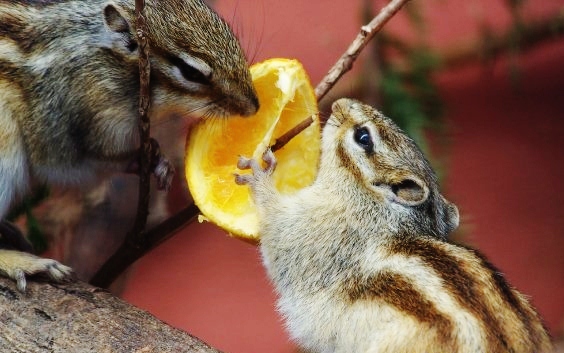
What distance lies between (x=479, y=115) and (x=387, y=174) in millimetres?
1752

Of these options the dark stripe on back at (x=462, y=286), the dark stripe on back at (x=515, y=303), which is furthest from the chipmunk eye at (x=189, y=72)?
the dark stripe on back at (x=515, y=303)

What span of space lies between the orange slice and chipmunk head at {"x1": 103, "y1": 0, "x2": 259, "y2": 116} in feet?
0.17

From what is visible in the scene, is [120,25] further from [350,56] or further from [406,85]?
[406,85]

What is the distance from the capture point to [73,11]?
2.30 metres

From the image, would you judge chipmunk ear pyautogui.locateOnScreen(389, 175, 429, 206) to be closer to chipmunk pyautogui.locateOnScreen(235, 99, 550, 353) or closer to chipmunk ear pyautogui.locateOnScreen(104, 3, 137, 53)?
chipmunk pyautogui.locateOnScreen(235, 99, 550, 353)

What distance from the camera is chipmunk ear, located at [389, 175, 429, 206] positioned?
211 centimetres

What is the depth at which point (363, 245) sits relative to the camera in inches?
84.7

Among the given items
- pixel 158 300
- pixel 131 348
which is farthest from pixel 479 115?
pixel 131 348

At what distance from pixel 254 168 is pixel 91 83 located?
45cm

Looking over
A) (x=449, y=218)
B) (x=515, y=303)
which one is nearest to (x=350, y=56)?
(x=449, y=218)

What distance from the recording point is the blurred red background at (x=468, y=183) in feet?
11.9

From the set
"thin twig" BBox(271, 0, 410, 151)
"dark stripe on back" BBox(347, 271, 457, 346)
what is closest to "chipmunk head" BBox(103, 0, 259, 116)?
"thin twig" BBox(271, 0, 410, 151)

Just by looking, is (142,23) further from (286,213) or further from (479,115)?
(479,115)

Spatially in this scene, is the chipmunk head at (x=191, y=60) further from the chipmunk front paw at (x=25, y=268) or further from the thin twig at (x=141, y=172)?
the chipmunk front paw at (x=25, y=268)
